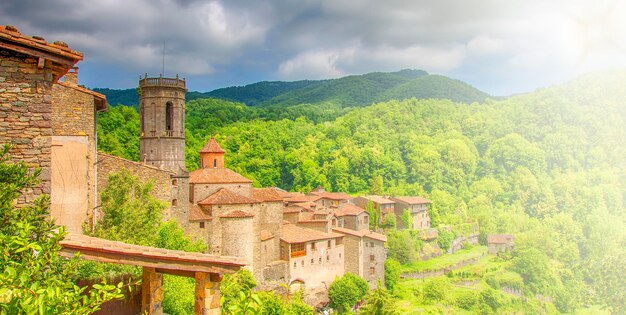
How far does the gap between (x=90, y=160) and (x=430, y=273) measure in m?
41.5

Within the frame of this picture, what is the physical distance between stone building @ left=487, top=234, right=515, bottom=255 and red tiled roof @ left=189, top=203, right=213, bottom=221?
45532mm

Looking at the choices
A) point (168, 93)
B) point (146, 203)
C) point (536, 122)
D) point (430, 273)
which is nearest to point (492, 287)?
point (430, 273)

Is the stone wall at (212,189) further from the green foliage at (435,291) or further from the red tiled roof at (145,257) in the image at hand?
the red tiled roof at (145,257)

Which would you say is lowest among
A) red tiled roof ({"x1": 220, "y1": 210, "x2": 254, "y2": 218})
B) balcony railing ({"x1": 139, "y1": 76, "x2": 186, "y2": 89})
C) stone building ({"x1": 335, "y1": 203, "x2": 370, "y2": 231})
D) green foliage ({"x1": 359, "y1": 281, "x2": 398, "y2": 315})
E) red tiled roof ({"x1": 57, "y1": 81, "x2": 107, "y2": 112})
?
green foliage ({"x1": 359, "y1": 281, "x2": 398, "y2": 315})

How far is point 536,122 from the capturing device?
113500 millimetres

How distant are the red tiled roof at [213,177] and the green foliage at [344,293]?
10.4 metres

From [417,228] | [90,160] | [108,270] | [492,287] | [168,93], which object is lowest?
[492,287]

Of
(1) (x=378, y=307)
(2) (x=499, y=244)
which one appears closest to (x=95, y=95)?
(1) (x=378, y=307)

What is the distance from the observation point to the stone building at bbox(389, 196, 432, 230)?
191ft

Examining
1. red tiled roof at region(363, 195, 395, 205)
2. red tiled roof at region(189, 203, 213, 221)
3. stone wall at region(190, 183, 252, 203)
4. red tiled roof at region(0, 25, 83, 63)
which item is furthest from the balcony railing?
red tiled roof at region(363, 195, 395, 205)

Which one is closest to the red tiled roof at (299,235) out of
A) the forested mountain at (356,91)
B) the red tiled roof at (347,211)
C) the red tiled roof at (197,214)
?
the red tiled roof at (197,214)

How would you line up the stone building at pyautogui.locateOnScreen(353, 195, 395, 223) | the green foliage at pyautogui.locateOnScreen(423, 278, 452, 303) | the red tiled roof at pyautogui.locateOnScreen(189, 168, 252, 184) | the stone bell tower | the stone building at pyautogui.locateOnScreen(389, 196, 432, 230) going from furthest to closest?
the stone building at pyautogui.locateOnScreen(389, 196, 432, 230) < the stone building at pyautogui.locateOnScreen(353, 195, 395, 223) < the green foliage at pyautogui.locateOnScreen(423, 278, 452, 303) < the stone bell tower < the red tiled roof at pyautogui.locateOnScreen(189, 168, 252, 184)

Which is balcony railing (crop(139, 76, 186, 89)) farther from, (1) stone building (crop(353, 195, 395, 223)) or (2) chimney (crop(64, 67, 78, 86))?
(1) stone building (crop(353, 195, 395, 223))

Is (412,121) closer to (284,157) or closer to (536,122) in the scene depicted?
(536,122)
